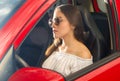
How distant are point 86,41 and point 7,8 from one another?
74cm

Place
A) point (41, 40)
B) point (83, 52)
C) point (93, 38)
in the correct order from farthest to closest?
point (41, 40), point (93, 38), point (83, 52)

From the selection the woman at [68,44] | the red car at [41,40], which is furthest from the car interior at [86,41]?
the woman at [68,44]

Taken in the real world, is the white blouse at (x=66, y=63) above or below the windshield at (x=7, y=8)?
below

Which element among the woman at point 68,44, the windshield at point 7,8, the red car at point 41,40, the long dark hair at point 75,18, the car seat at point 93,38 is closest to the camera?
the red car at point 41,40

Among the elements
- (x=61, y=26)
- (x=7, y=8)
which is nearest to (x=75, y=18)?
(x=61, y=26)

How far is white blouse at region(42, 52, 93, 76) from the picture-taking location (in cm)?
267

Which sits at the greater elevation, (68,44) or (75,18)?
(75,18)

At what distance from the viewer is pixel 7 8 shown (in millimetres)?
2682

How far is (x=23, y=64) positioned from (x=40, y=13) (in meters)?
0.37

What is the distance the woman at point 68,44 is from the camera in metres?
2.72

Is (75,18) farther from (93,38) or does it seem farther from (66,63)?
(66,63)

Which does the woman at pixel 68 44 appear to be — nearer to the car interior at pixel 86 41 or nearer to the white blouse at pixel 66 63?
the white blouse at pixel 66 63

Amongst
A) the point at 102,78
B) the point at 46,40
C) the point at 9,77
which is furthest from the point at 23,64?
the point at 46,40

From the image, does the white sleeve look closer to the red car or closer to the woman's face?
the red car
